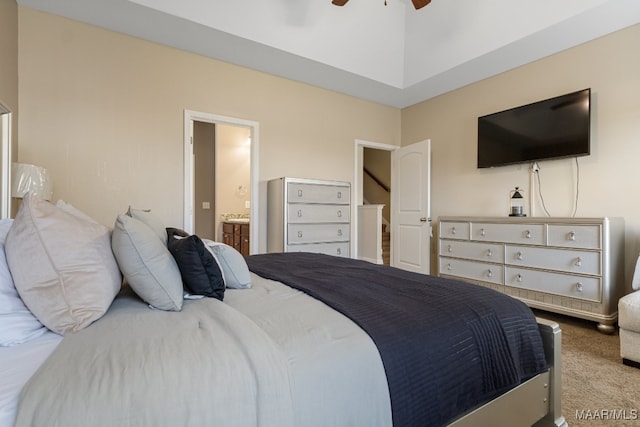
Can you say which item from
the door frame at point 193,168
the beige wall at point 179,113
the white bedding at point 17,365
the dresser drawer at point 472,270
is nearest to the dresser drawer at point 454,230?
the dresser drawer at point 472,270

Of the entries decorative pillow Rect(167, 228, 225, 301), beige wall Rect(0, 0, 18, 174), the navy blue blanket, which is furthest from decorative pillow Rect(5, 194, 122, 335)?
beige wall Rect(0, 0, 18, 174)

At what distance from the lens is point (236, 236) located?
5047mm

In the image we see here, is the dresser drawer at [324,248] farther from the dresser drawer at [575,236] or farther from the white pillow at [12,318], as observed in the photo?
the white pillow at [12,318]

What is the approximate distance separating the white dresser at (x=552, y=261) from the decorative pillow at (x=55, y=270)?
130 inches

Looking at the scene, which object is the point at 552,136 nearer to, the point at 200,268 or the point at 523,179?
the point at 523,179

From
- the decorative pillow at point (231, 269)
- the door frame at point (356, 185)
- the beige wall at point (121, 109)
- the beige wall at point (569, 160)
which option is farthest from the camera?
the door frame at point (356, 185)

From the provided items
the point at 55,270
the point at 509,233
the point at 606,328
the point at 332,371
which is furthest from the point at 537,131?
the point at 55,270

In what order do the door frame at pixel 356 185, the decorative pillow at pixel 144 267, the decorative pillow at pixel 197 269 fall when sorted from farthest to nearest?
the door frame at pixel 356 185 < the decorative pillow at pixel 197 269 < the decorative pillow at pixel 144 267

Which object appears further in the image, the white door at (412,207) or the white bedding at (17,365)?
the white door at (412,207)

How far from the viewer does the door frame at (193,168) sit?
10.9 feet

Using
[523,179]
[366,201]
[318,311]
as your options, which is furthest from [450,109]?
[318,311]

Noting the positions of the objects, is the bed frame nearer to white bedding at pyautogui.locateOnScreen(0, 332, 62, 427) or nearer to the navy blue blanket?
the navy blue blanket

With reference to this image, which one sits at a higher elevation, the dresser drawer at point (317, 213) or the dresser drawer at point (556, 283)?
the dresser drawer at point (317, 213)

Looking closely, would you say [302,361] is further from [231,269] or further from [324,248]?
[324,248]
